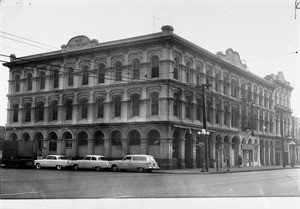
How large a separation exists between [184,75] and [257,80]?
19.7 metres

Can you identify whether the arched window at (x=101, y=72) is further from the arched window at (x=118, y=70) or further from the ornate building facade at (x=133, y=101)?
the arched window at (x=118, y=70)

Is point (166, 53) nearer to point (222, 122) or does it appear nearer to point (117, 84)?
point (117, 84)

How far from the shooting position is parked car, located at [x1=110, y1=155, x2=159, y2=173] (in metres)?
31.4

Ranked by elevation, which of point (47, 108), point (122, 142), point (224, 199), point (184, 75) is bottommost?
point (224, 199)

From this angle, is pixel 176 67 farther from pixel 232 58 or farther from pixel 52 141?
pixel 52 141

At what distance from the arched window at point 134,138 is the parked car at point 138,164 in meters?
4.06

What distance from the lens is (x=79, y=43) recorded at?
41438 mm

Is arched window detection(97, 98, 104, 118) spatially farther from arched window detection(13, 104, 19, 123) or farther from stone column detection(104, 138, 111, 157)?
arched window detection(13, 104, 19, 123)

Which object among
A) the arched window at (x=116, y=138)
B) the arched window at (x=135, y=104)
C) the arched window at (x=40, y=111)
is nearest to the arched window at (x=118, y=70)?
the arched window at (x=135, y=104)

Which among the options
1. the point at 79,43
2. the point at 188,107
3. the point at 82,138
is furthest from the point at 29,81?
the point at 188,107

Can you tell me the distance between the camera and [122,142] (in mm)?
37000

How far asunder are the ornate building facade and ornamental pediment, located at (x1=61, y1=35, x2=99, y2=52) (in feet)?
0.36

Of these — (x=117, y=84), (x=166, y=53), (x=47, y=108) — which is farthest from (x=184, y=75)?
(x=47, y=108)

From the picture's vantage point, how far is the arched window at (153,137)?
35500mm
